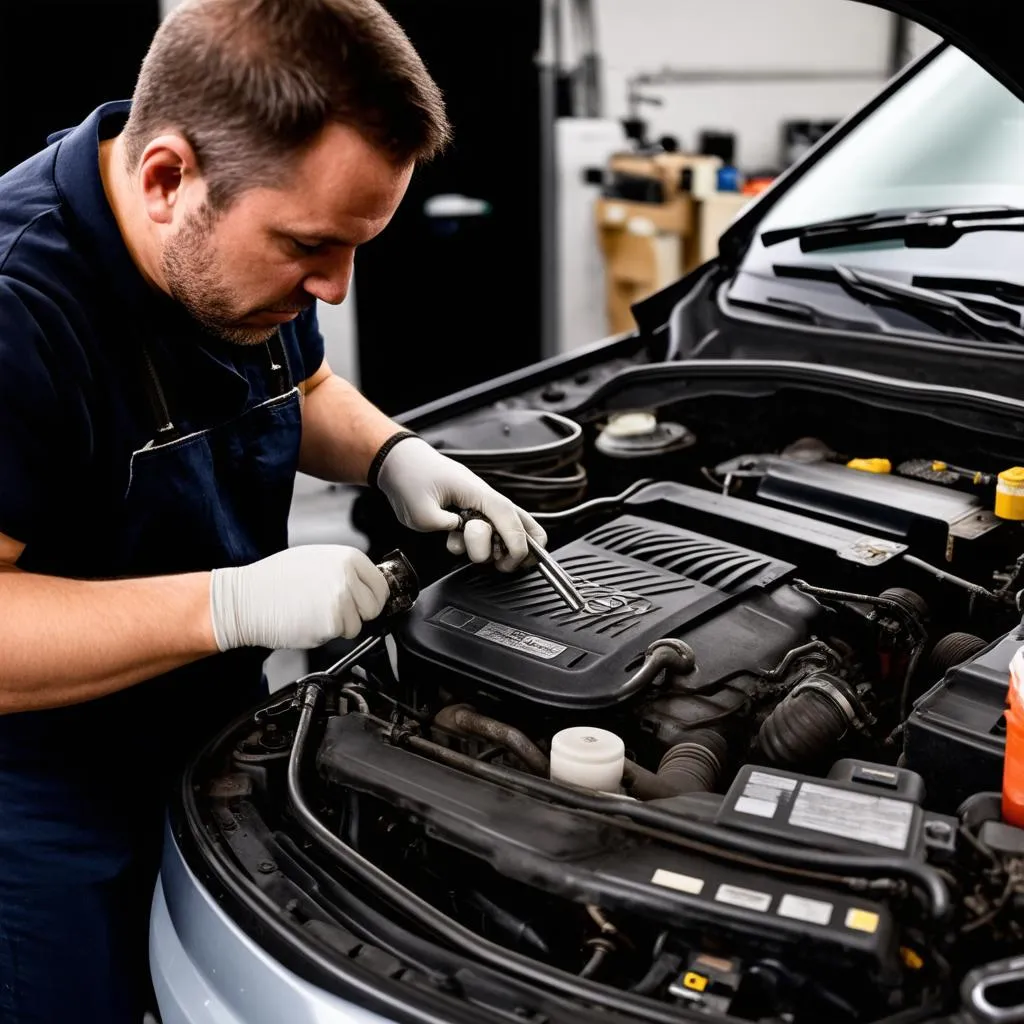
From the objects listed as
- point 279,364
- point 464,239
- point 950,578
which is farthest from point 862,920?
point 464,239

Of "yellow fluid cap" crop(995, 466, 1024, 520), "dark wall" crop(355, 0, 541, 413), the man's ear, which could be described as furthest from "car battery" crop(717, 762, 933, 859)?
"dark wall" crop(355, 0, 541, 413)

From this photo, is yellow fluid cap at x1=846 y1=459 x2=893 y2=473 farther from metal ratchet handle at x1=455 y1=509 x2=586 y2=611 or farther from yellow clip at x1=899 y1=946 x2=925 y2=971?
yellow clip at x1=899 y1=946 x2=925 y2=971

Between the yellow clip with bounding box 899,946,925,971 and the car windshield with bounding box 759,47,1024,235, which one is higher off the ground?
the car windshield with bounding box 759,47,1024,235

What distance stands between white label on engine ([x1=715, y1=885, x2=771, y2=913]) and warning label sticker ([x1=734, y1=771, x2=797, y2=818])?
0.08 metres

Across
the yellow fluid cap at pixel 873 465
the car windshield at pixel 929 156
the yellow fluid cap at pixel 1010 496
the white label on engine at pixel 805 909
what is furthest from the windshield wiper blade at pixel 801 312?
the white label on engine at pixel 805 909

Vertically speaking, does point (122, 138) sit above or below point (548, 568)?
above

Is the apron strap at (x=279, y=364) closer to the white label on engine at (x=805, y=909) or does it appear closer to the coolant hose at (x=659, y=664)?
the coolant hose at (x=659, y=664)

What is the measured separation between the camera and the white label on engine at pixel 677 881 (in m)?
0.99

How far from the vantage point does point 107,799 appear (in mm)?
1475

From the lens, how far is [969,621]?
1.53 metres

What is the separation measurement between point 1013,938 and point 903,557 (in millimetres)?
682

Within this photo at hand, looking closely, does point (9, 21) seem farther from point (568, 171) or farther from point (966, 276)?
point (966, 276)

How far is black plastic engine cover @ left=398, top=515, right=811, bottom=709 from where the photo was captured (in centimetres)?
129

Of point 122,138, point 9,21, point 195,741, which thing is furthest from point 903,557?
point 9,21
